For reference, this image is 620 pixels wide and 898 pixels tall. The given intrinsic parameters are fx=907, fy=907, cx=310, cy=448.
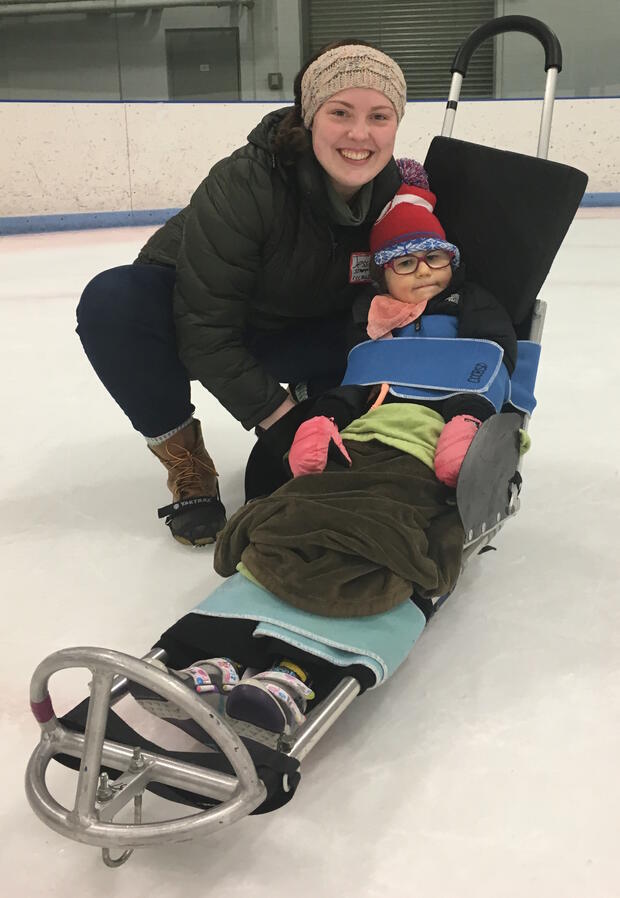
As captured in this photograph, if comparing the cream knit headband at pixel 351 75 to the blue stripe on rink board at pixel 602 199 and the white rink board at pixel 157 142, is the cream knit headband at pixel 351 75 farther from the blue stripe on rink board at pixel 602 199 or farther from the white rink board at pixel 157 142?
the blue stripe on rink board at pixel 602 199

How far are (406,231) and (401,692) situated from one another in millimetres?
668

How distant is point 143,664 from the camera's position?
0.74 metres

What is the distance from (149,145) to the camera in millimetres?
6125

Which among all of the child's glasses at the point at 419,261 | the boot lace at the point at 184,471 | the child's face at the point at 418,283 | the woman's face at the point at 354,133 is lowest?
the boot lace at the point at 184,471

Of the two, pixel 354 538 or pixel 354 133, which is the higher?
pixel 354 133

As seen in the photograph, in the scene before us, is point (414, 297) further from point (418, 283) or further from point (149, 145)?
point (149, 145)

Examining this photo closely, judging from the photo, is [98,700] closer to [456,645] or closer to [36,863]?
[36,863]

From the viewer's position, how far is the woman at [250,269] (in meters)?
1.32

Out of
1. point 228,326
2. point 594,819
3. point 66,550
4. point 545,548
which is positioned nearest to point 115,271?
point 228,326

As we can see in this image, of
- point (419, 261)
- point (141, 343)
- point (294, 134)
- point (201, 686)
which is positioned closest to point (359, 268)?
point (419, 261)

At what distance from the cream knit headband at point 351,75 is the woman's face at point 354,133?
0.03 feet

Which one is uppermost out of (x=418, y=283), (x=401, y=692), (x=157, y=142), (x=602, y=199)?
(x=157, y=142)

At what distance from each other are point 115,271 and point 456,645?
82cm

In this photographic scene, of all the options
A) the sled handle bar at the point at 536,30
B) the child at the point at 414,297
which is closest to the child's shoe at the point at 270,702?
Answer: the child at the point at 414,297
